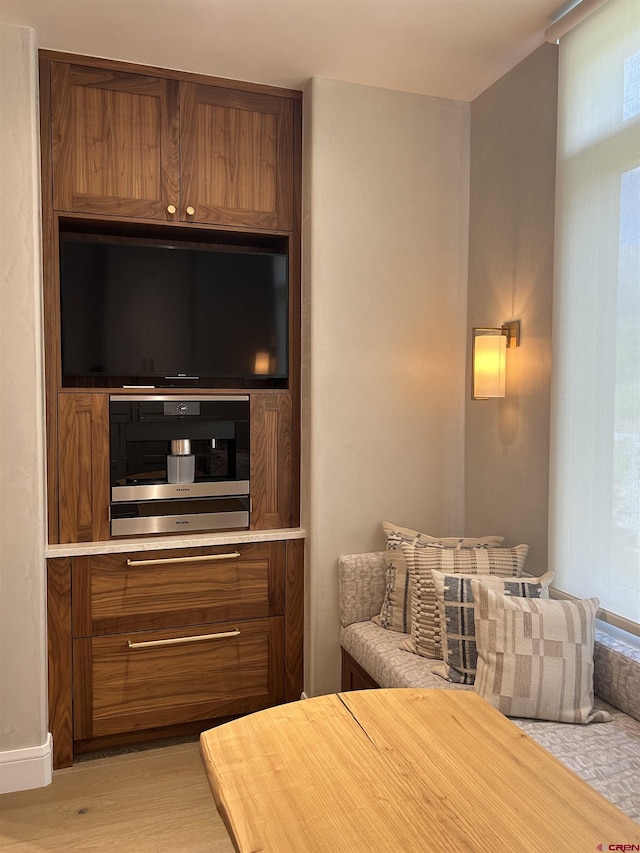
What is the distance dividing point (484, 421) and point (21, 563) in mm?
1987

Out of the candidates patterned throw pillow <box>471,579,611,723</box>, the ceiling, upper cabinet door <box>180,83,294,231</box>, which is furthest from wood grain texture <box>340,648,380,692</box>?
the ceiling

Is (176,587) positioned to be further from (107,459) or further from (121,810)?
(121,810)

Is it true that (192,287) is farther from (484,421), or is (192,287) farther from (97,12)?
(484,421)

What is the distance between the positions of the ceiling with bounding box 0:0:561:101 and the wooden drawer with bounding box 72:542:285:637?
200cm

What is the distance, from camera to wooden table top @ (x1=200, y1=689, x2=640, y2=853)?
106 centimetres

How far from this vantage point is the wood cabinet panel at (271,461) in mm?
2934

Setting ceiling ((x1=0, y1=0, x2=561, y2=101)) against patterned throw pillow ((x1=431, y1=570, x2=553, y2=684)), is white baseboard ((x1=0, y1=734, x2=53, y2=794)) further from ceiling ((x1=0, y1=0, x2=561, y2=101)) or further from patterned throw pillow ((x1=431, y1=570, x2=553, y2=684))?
ceiling ((x1=0, y1=0, x2=561, y2=101))

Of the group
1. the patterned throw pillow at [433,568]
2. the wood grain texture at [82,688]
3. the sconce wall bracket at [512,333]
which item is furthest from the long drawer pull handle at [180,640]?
the sconce wall bracket at [512,333]

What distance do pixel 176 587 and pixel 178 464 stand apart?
521 millimetres

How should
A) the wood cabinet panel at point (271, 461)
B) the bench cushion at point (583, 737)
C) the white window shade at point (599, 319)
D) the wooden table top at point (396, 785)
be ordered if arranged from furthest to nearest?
the wood cabinet panel at point (271, 461) < the white window shade at point (599, 319) < the bench cushion at point (583, 737) < the wooden table top at point (396, 785)

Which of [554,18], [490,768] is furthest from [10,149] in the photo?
[490,768]

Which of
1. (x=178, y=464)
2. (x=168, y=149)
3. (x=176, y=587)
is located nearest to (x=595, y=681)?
(x=176, y=587)

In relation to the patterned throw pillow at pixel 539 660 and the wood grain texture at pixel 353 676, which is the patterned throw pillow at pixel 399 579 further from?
the patterned throw pillow at pixel 539 660

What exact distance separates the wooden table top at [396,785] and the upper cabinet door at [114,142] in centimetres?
211
